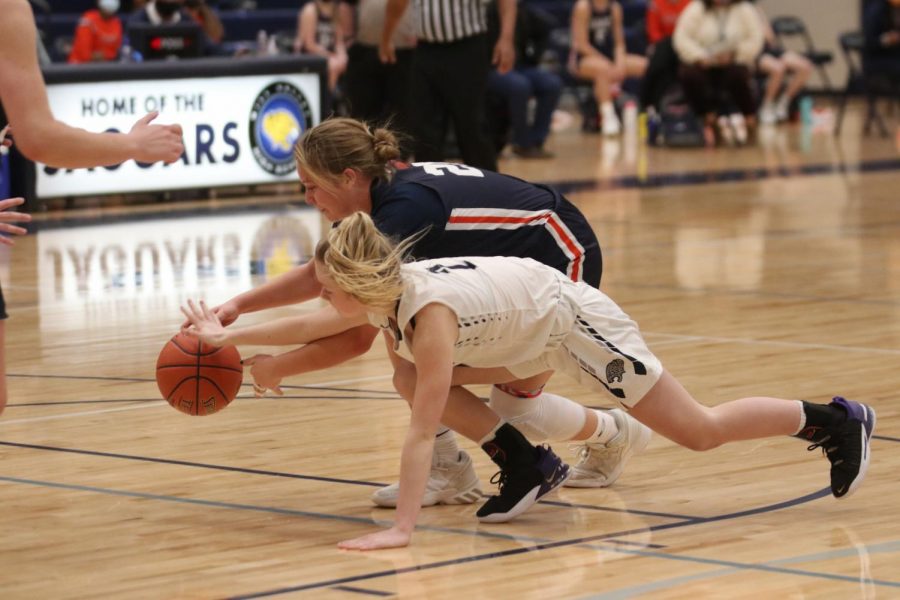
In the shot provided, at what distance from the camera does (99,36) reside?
16.8 metres

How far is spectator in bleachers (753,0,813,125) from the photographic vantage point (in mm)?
21250

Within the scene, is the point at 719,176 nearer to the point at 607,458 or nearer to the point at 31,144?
the point at 607,458

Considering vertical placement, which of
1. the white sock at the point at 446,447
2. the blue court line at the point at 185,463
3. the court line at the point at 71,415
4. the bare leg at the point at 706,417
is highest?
the bare leg at the point at 706,417

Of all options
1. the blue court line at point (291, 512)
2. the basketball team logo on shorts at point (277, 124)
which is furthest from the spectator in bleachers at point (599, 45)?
the blue court line at point (291, 512)

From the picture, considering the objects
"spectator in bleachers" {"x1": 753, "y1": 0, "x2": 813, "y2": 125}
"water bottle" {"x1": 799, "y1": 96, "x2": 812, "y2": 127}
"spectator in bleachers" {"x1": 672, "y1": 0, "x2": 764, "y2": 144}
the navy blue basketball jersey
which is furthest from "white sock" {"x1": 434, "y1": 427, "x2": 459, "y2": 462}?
"water bottle" {"x1": 799, "y1": 96, "x2": 812, "y2": 127}

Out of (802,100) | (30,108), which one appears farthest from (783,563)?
(802,100)

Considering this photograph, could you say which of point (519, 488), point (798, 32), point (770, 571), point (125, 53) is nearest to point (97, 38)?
point (125, 53)

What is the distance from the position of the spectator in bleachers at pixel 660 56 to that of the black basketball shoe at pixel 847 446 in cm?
1452

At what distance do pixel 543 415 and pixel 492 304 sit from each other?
60cm

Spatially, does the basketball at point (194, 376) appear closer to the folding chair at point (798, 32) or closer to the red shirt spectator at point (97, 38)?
the red shirt spectator at point (97, 38)

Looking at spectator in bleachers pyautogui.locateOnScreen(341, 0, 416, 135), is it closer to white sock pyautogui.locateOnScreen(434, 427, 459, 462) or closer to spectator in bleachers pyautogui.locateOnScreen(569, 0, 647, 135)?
spectator in bleachers pyautogui.locateOnScreen(569, 0, 647, 135)

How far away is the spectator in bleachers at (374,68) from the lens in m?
13.0

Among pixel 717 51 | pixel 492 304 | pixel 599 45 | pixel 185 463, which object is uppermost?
pixel 492 304

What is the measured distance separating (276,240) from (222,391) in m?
6.23
